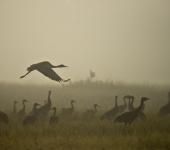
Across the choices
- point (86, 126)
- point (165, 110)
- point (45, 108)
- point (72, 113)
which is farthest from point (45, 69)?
point (165, 110)

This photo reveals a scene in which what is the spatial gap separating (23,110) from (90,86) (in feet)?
2.09

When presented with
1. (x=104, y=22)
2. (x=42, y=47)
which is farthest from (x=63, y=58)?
(x=104, y=22)

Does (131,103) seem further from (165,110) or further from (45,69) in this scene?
(45,69)

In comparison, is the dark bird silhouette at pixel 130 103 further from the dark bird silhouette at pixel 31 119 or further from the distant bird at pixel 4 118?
the distant bird at pixel 4 118

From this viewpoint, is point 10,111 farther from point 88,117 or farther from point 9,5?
point 9,5

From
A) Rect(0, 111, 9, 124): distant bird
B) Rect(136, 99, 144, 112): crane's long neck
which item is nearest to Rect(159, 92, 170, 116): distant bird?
Rect(136, 99, 144, 112): crane's long neck

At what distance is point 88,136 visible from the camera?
13.0 feet

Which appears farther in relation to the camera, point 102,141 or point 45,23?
point 45,23

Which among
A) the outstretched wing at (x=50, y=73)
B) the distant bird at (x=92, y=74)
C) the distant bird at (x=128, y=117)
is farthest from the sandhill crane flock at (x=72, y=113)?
the distant bird at (x=92, y=74)

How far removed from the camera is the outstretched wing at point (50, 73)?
13.9 feet

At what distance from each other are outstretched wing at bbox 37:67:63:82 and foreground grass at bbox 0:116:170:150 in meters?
0.41

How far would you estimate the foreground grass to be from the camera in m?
3.81

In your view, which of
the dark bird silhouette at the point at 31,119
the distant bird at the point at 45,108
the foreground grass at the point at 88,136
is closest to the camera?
the foreground grass at the point at 88,136

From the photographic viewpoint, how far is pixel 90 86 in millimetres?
4332
